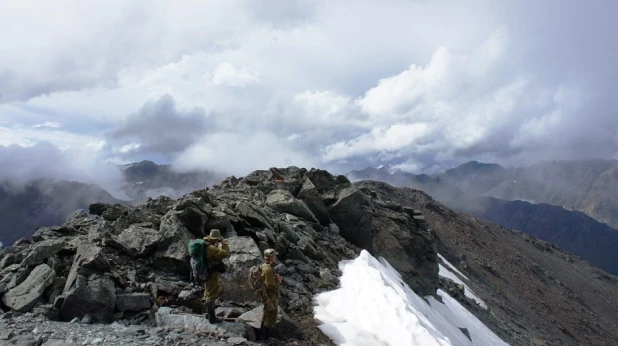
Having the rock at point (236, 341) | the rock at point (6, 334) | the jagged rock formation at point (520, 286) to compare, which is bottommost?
the jagged rock formation at point (520, 286)

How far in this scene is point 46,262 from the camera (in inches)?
587

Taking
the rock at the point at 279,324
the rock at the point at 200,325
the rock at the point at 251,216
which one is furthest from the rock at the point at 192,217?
the rock at the point at 279,324

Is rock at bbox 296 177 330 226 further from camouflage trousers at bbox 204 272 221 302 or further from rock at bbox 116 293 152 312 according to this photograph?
rock at bbox 116 293 152 312

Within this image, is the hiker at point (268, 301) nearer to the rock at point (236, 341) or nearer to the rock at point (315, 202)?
the rock at point (236, 341)

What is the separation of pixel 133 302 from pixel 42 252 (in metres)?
4.44

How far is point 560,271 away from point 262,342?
404 ft

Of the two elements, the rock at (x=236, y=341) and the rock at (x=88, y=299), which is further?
the rock at (x=88, y=299)

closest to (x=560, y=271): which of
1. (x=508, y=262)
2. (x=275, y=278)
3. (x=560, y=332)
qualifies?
(x=508, y=262)

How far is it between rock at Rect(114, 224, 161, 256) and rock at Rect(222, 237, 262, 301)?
9.60 feet

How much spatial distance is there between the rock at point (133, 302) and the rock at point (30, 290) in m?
2.48

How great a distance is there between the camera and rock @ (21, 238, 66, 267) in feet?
48.3

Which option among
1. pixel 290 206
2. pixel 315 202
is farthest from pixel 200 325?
pixel 315 202

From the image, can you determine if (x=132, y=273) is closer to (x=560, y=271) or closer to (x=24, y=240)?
(x=24, y=240)

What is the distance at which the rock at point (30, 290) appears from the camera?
13008mm
